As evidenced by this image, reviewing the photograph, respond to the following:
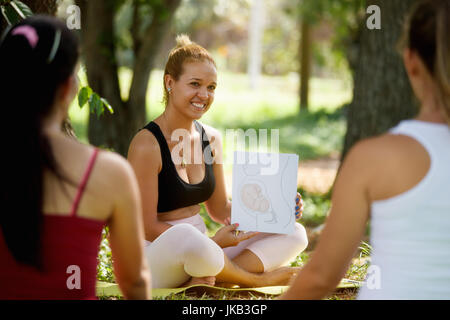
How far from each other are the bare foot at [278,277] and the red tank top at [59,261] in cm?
194

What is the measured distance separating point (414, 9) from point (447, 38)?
17 cm

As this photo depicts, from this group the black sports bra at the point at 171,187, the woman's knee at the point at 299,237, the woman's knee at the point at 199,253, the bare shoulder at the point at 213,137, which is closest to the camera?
the woman's knee at the point at 199,253

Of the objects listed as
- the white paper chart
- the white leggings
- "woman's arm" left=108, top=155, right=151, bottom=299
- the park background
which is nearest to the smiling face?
the park background

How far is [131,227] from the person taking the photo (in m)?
2.09

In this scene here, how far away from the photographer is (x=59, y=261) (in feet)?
6.72

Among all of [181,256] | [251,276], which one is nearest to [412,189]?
[181,256]

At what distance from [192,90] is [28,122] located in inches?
77.5

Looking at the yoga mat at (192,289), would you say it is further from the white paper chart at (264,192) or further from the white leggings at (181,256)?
the white paper chart at (264,192)

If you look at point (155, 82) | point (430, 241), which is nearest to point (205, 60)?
point (430, 241)

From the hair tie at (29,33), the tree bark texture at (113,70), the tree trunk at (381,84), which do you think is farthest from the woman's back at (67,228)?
the tree bark texture at (113,70)

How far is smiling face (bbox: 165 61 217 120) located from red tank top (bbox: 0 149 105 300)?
182cm

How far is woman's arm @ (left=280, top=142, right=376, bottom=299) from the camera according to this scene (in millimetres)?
1991

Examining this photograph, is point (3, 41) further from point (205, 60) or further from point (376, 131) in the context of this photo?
point (376, 131)

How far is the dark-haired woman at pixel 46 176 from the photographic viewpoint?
77.2 inches
